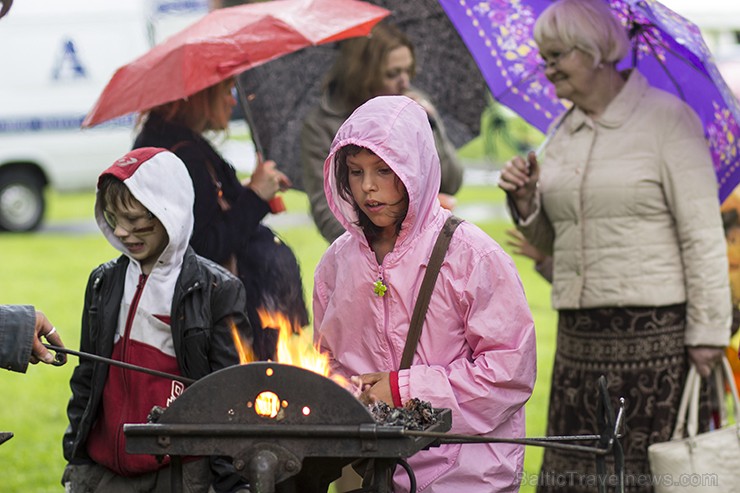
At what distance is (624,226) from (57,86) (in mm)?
13497

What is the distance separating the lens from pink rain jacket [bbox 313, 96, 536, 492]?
346 centimetres

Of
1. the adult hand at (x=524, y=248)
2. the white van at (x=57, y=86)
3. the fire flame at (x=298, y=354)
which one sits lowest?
the fire flame at (x=298, y=354)

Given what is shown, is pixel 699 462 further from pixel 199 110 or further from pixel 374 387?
pixel 199 110

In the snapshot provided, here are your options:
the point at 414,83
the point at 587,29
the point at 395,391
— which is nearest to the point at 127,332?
the point at 395,391

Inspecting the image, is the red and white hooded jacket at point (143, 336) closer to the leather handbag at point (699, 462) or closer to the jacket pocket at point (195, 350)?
the jacket pocket at point (195, 350)

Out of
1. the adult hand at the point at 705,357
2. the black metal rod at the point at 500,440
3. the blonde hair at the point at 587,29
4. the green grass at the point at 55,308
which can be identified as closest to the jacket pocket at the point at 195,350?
the black metal rod at the point at 500,440

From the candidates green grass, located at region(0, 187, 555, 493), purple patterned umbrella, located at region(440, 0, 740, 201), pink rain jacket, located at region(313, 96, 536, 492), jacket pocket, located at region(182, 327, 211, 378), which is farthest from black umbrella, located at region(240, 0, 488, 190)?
pink rain jacket, located at region(313, 96, 536, 492)

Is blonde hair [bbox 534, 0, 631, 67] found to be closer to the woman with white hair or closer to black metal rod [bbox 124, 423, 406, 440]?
the woman with white hair

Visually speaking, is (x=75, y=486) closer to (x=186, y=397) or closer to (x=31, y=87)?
(x=186, y=397)

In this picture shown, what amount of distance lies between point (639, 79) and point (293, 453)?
2.63 metres

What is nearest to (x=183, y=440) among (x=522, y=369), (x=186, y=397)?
(x=186, y=397)

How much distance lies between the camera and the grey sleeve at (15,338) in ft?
11.5

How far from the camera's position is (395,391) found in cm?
340

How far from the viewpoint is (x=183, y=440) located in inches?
118
